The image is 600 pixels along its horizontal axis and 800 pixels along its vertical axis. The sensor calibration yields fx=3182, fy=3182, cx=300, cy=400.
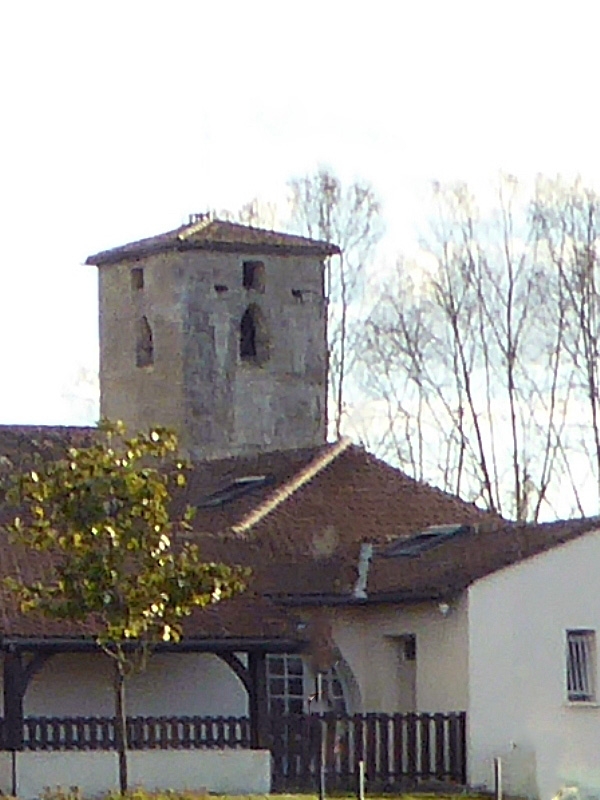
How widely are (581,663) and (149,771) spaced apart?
600 cm

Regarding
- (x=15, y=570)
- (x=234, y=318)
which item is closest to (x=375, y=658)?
(x=15, y=570)

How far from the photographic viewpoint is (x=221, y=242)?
60094 millimetres

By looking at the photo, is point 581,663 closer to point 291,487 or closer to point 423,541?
point 423,541

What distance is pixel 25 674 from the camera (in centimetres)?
3953

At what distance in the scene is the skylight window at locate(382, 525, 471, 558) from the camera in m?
44.7

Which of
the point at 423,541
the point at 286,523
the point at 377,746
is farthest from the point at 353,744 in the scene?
the point at 286,523

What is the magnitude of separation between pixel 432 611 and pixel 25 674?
580 centimetres

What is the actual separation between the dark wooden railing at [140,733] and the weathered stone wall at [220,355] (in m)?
19.1

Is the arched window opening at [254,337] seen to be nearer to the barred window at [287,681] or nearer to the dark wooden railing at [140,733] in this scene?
the barred window at [287,681]

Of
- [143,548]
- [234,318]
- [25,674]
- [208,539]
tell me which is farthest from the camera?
[234,318]

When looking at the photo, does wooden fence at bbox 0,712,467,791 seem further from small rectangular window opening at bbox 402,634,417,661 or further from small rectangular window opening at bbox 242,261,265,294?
small rectangular window opening at bbox 242,261,265,294

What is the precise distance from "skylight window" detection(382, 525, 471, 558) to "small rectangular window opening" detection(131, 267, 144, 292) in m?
16.7

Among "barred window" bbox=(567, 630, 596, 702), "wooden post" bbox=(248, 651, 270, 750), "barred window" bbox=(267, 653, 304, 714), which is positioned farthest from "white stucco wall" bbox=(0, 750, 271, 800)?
"barred window" bbox=(567, 630, 596, 702)

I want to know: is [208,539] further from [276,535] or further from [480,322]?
[480,322]
